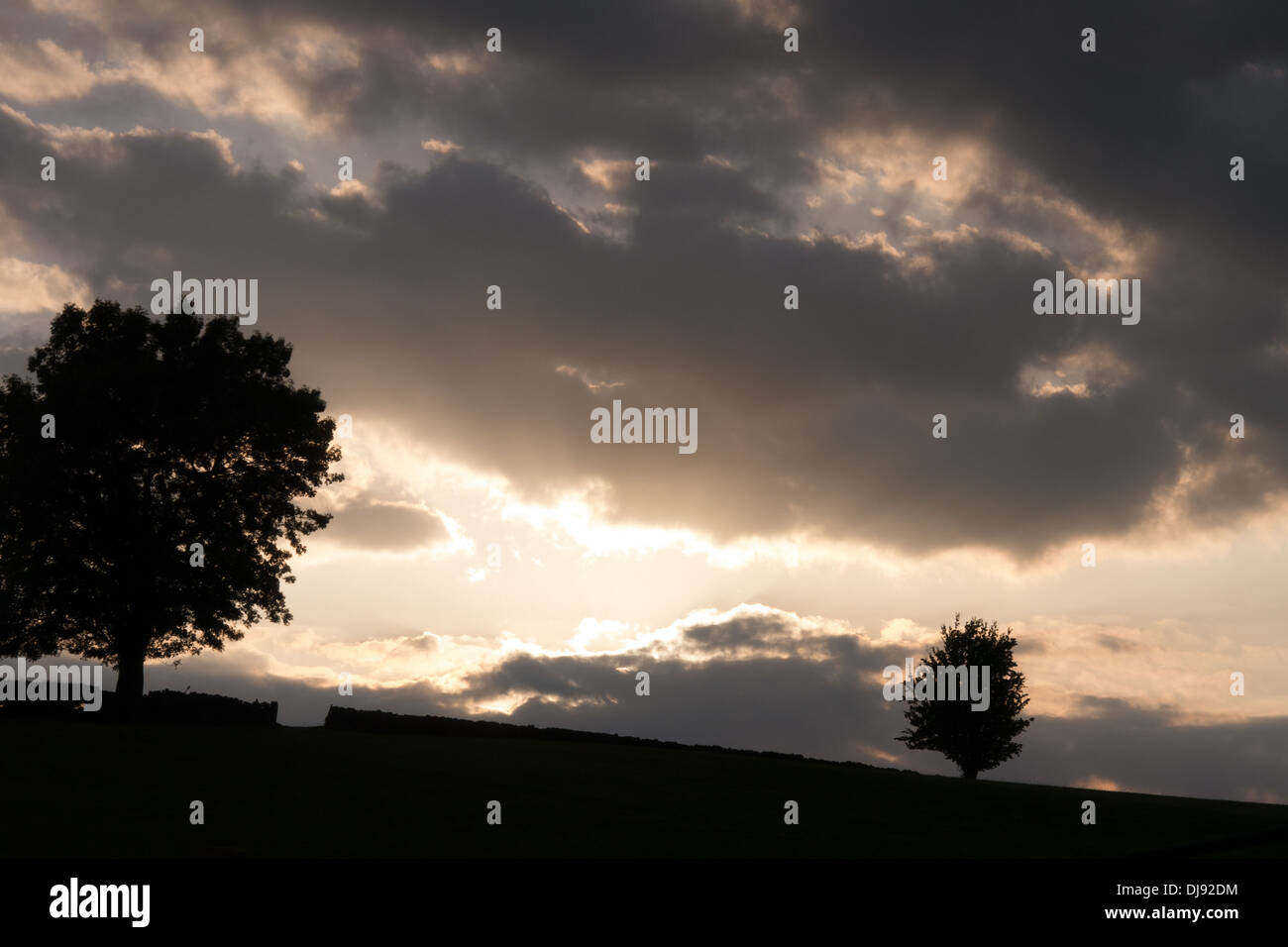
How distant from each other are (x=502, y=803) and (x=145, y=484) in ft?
81.6

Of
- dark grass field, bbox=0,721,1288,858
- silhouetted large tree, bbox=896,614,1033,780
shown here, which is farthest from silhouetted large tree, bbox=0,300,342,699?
silhouetted large tree, bbox=896,614,1033,780

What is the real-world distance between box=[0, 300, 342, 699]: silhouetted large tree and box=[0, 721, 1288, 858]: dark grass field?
709cm

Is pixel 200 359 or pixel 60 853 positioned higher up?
pixel 200 359

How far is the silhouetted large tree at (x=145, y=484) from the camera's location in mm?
40656

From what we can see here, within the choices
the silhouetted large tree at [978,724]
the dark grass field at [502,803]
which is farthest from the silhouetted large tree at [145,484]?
the silhouetted large tree at [978,724]

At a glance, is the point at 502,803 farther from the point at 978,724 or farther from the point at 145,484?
the point at 978,724

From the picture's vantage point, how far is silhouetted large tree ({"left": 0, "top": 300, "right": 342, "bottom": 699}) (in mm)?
40656
